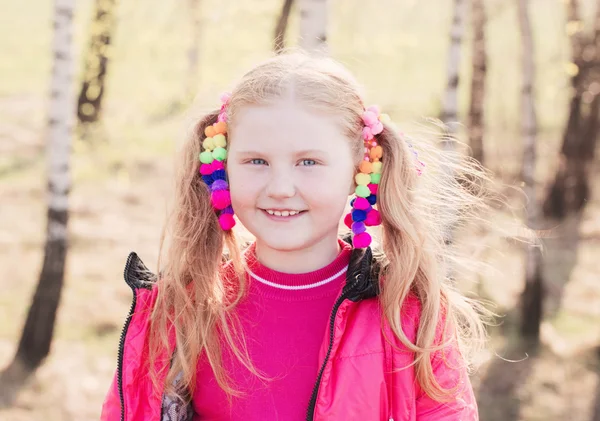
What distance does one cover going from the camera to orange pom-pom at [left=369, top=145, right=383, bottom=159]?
2.35m

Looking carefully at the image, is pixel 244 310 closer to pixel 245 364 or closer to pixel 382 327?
pixel 245 364

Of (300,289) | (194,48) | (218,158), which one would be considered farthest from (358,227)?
(194,48)

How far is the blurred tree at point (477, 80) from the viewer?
7.62 m

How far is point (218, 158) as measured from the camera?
2.38 m

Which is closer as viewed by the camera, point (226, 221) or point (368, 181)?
point (368, 181)

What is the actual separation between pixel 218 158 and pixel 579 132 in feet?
24.7

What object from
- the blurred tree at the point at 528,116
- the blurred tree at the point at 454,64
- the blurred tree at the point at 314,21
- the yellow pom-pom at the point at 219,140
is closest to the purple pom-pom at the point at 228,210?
the yellow pom-pom at the point at 219,140

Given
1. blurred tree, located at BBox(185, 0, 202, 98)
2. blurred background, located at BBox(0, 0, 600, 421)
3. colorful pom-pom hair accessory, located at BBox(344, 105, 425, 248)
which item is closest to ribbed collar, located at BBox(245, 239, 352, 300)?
colorful pom-pom hair accessory, located at BBox(344, 105, 425, 248)

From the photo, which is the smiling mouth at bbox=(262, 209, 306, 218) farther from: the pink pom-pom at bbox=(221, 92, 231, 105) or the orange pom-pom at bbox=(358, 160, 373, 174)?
the pink pom-pom at bbox=(221, 92, 231, 105)

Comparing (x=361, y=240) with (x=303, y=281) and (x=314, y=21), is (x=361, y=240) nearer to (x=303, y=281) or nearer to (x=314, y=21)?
(x=303, y=281)

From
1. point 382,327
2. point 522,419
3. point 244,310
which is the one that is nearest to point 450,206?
point 382,327

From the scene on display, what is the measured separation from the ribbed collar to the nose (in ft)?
1.06

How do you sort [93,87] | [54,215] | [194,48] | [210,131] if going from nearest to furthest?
[210,131] < [54,215] < [93,87] < [194,48]

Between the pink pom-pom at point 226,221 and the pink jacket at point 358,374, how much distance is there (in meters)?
0.36
